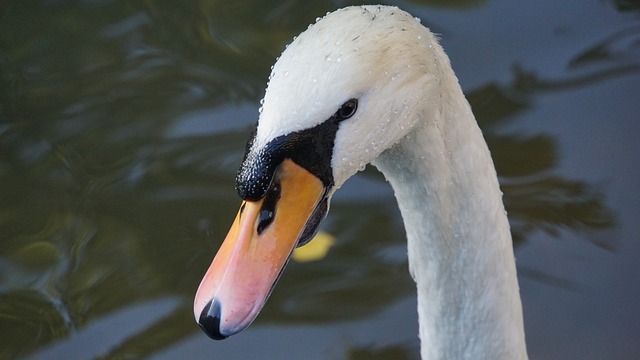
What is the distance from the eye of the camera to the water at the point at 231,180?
4.59 m

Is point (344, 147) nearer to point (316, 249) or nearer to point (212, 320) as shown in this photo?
point (212, 320)

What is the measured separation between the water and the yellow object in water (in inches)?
1.7

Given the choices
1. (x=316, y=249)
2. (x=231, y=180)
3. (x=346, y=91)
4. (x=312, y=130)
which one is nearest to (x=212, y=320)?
(x=312, y=130)

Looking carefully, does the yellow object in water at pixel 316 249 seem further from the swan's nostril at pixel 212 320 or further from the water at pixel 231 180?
the swan's nostril at pixel 212 320

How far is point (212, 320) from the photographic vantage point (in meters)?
2.58

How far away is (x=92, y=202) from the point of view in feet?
16.8

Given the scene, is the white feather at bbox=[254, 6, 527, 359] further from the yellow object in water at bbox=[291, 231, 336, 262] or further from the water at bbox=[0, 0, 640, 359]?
the yellow object in water at bbox=[291, 231, 336, 262]

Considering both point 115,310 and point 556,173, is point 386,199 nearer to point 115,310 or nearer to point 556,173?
point 556,173

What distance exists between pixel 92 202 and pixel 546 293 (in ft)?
7.15

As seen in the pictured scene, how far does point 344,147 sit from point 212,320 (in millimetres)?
535

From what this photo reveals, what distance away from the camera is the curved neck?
290 centimetres

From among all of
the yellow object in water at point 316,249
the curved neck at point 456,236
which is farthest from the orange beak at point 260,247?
the yellow object in water at point 316,249

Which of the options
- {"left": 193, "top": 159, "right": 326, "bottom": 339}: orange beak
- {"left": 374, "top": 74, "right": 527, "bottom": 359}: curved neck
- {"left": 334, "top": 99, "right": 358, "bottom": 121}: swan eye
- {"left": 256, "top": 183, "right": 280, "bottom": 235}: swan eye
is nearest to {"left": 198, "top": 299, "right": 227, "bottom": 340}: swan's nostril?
{"left": 193, "top": 159, "right": 326, "bottom": 339}: orange beak

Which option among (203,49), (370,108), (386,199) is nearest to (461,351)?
(370,108)
